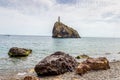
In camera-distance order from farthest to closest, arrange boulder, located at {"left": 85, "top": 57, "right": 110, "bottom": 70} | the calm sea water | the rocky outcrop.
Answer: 1. the calm sea water
2. boulder, located at {"left": 85, "top": 57, "right": 110, "bottom": 70}
3. the rocky outcrop

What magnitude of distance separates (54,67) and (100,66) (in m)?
4.98

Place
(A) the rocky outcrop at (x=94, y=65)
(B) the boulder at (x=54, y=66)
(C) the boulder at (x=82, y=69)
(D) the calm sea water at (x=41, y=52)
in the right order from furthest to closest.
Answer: (D) the calm sea water at (x=41, y=52) → (B) the boulder at (x=54, y=66) → (A) the rocky outcrop at (x=94, y=65) → (C) the boulder at (x=82, y=69)

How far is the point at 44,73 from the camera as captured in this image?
23.6m

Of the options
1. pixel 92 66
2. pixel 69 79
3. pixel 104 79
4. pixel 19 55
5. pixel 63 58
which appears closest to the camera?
pixel 104 79

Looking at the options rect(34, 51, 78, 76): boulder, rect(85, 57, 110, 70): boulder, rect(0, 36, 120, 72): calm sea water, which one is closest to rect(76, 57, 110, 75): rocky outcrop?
rect(85, 57, 110, 70): boulder

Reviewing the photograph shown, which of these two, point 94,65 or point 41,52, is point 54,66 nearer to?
point 94,65

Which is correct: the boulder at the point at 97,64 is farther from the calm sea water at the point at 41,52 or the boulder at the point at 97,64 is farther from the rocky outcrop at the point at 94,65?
the calm sea water at the point at 41,52

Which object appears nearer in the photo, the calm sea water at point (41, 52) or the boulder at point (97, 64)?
the boulder at point (97, 64)

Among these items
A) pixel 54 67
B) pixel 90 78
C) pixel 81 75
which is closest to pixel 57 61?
pixel 54 67

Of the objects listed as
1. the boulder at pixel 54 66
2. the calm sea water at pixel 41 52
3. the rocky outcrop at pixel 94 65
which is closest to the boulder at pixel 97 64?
the rocky outcrop at pixel 94 65

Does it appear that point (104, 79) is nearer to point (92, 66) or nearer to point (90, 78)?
point (90, 78)

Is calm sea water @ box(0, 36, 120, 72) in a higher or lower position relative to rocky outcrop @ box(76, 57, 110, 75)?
lower

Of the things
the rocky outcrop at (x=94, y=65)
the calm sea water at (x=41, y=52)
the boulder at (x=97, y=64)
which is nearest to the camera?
the rocky outcrop at (x=94, y=65)

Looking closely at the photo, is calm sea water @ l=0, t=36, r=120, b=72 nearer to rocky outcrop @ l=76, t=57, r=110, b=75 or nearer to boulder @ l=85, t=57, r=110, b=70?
rocky outcrop @ l=76, t=57, r=110, b=75
